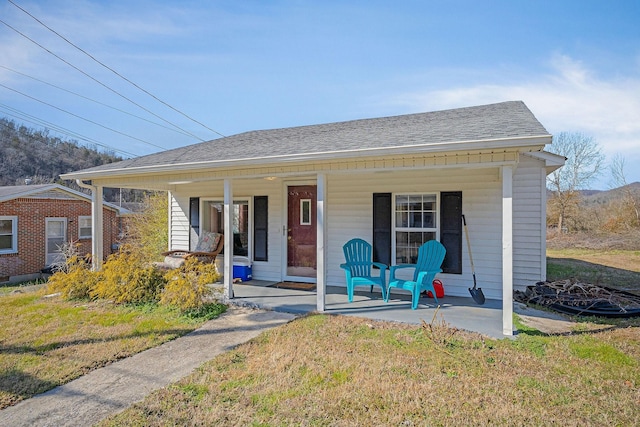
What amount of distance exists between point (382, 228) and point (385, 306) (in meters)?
1.54

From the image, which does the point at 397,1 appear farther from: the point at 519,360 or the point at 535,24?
the point at 519,360

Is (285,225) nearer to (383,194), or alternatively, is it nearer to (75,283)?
(383,194)

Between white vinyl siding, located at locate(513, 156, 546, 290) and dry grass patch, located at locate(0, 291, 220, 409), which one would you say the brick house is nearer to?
dry grass patch, located at locate(0, 291, 220, 409)

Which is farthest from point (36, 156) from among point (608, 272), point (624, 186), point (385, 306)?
point (624, 186)

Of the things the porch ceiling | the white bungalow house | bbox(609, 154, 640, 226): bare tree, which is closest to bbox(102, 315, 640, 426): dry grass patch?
the white bungalow house

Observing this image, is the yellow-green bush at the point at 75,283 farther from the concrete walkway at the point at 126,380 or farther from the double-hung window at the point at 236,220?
the concrete walkway at the point at 126,380

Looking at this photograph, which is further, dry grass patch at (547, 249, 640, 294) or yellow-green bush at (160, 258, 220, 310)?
dry grass patch at (547, 249, 640, 294)

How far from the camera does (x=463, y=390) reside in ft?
9.19

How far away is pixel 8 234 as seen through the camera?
1220 centimetres

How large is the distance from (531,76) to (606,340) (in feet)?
23.5

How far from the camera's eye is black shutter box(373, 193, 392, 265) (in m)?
6.21

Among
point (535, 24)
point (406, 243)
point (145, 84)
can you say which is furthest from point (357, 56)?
point (145, 84)

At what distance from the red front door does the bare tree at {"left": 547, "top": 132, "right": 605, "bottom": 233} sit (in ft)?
58.7

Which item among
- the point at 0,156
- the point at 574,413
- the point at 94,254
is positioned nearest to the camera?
the point at 574,413
